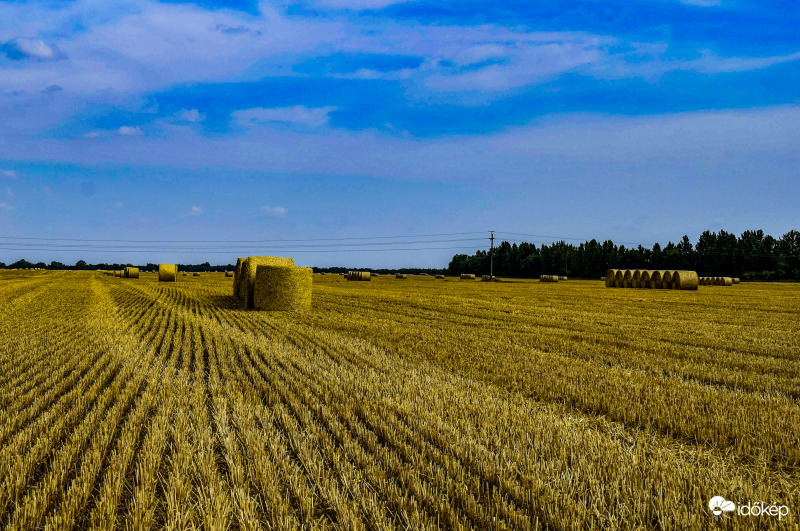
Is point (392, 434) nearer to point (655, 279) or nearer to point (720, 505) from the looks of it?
point (720, 505)

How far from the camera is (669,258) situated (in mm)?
107688

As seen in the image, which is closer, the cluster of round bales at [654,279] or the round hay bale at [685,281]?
the round hay bale at [685,281]

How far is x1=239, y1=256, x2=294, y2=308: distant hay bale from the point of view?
18.6 meters

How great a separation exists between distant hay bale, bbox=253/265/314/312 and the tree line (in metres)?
94.8

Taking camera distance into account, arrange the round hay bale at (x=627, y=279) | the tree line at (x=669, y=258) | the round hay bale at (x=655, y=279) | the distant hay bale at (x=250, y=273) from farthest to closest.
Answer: the tree line at (x=669, y=258)
the round hay bale at (x=627, y=279)
the round hay bale at (x=655, y=279)
the distant hay bale at (x=250, y=273)

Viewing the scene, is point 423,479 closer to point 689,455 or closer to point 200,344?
point 689,455

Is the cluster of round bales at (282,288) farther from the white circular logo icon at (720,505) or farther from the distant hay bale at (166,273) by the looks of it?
the distant hay bale at (166,273)

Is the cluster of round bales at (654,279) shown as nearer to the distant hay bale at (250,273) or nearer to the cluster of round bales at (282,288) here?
the distant hay bale at (250,273)

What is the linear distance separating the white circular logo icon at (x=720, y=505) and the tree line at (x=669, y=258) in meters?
102

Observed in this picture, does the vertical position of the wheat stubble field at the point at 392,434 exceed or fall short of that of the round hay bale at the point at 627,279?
it falls short

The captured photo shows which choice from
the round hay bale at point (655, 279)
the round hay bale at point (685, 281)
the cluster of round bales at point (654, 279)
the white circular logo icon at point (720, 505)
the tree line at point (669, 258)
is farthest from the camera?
the tree line at point (669, 258)

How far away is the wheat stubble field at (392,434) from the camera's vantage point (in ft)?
9.96

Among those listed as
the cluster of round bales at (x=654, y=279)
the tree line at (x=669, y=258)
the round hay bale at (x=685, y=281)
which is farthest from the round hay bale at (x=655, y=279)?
the tree line at (x=669, y=258)

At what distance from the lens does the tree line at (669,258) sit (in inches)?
3674
